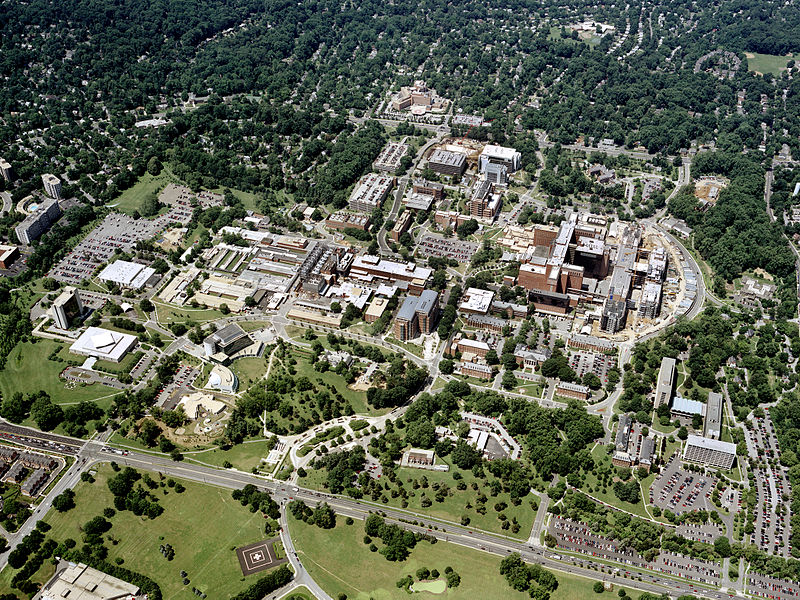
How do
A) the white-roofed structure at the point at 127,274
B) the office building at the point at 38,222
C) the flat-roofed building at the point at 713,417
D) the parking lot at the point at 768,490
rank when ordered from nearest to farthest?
the parking lot at the point at 768,490
the flat-roofed building at the point at 713,417
the white-roofed structure at the point at 127,274
the office building at the point at 38,222

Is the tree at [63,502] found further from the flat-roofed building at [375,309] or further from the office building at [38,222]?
the office building at [38,222]

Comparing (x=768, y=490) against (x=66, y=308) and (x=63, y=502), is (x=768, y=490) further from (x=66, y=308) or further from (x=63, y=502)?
(x=66, y=308)

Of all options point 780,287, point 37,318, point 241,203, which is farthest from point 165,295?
point 780,287

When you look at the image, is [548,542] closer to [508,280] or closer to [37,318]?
[508,280]

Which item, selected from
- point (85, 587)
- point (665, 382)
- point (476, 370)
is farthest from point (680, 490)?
point (85, 587)

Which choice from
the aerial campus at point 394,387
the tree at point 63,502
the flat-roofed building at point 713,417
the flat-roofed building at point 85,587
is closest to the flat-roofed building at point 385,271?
the aerial campus at point 394,387

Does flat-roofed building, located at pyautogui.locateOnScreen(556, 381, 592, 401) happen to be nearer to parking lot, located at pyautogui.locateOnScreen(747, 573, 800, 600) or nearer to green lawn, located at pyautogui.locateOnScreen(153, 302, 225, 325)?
parking lot, located at pyautogui.locateOnScreen(747, 573, 800, 600)

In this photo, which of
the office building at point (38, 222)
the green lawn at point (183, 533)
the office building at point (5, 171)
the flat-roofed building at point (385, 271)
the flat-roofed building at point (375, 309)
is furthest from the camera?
the office building at point (5, 171)
